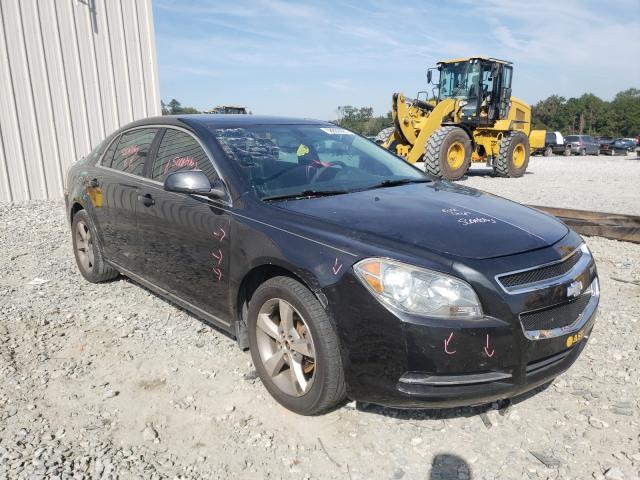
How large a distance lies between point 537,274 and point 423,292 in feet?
1.91

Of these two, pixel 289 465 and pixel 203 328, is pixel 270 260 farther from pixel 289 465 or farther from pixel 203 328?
pixel 203 328

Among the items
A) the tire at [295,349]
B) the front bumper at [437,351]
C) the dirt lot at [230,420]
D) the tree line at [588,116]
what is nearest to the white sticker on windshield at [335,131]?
the tire at [295,349]

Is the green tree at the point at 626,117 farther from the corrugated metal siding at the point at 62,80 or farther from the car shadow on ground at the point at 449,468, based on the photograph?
the car shadow on ground at the point at 449,468

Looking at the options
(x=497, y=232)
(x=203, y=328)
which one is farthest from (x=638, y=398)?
(x=203, y=328)

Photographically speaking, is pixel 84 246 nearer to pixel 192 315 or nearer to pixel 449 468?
pixel 192 315

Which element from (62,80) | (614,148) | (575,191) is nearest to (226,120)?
(62,80)

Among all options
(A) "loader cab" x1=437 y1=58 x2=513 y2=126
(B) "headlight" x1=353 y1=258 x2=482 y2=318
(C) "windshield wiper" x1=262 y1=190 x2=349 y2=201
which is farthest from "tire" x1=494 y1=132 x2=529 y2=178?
(B) "headlight" x1=353 y1=258 x2=482 y2=318

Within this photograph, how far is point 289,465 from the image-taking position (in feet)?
7.57

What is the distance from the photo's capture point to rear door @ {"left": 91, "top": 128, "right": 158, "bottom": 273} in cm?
385

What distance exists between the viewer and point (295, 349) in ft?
8.51

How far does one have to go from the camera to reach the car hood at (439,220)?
2.37 m

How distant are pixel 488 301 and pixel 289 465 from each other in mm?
1179

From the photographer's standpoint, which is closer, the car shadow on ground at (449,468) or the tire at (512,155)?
the car shadow on ground at (449,468)

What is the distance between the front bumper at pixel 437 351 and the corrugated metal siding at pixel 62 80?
30.4ft
